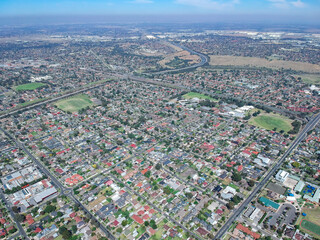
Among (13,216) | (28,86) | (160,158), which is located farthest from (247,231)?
(28,86)

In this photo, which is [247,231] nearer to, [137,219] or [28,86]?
[137,219]

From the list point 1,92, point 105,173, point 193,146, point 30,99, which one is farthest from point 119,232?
point 1,92

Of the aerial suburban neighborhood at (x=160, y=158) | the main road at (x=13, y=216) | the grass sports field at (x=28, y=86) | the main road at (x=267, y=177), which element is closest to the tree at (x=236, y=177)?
the aerial suburban neighborhood at (x=160, y=158)

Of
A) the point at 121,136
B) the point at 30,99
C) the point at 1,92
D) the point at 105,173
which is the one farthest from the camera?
the point at 1,92

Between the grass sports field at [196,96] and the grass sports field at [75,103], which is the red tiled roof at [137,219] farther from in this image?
the grass sports field at [196,96]

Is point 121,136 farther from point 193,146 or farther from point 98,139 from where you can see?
point 193,146
